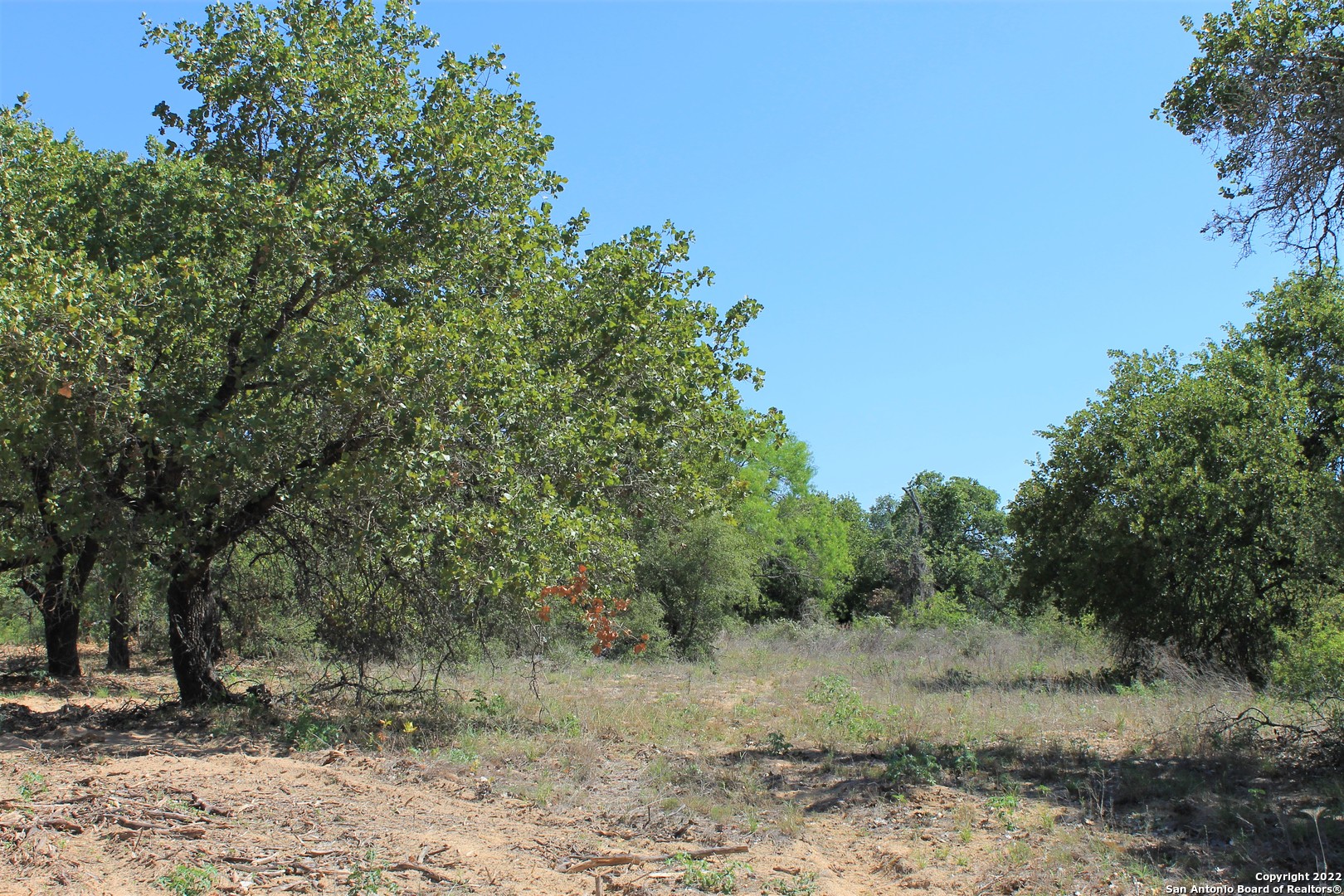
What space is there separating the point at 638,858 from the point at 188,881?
2939 millimetres

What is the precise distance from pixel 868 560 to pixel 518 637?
1458 inches

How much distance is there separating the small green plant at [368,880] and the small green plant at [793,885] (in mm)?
2449

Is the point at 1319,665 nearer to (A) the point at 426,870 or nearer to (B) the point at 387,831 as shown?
(A) the point at 426,870

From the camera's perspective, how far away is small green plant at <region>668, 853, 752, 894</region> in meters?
6.17

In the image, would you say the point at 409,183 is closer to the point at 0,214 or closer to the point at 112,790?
the point at 0,214

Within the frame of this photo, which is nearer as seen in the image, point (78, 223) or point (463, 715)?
point (78, 223)

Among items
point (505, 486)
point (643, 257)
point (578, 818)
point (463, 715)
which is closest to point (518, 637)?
point (463, 715)

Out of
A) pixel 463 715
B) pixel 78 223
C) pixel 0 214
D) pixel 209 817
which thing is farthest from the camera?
pixel 463 715

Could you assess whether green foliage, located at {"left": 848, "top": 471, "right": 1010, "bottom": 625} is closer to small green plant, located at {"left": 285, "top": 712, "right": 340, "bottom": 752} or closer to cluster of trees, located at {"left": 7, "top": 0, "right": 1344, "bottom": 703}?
cluster of trees, located at {"left": 7, "top": 0, "right": 1344, "bottom": 703}

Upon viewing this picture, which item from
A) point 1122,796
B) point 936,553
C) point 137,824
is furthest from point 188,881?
point 936,553

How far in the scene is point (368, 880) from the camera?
19.5 ft

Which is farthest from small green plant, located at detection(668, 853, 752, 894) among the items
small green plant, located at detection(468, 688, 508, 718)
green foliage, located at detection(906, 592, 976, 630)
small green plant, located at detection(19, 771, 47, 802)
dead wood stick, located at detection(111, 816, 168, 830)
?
green foliage, located at detection(906, 592, 976, 630)

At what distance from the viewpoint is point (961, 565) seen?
46094mm

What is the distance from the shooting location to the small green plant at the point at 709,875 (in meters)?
6.17
